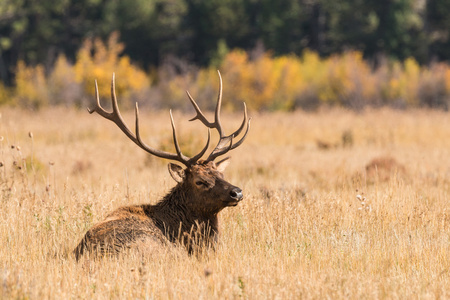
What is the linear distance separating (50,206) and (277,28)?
53.1 meters

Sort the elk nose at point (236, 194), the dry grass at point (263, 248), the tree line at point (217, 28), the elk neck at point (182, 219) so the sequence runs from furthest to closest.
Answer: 1. the tree line at point (217, 28)
2. the elk neck at point (182, 219)
3. the elk nose at point (236, 194)
4. the dry grass at point (263, 248)

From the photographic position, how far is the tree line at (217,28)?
188 feet

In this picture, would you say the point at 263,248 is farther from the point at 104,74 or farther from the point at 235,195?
the point at 104,74

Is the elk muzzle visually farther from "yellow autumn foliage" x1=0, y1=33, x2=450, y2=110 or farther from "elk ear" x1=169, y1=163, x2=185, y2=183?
"yellow autumn foliage" x1=0, y1=33, x2=450, y2=110

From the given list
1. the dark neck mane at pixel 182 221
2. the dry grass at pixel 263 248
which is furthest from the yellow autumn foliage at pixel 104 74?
the dark neck mane at pixel 182 221

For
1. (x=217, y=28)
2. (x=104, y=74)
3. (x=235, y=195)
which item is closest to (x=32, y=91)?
(x=104, y=74)

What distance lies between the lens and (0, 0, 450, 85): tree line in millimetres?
57219

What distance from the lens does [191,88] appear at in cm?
4384

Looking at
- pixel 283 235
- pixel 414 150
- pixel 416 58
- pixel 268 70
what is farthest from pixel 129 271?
pixel 416 58

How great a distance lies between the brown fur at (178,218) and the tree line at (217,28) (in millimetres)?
49653

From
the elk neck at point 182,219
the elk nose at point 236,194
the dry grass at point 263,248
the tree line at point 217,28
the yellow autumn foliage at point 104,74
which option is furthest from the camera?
the tree line at point 217,28

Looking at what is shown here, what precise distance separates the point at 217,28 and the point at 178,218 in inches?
2091

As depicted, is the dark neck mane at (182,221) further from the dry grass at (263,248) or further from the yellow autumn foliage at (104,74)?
the yellow autumn foliage at (104,74)

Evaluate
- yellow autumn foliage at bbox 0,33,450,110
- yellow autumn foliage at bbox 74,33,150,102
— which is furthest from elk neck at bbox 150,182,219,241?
yellow autumn foliage at bbox 74,33,150,102
